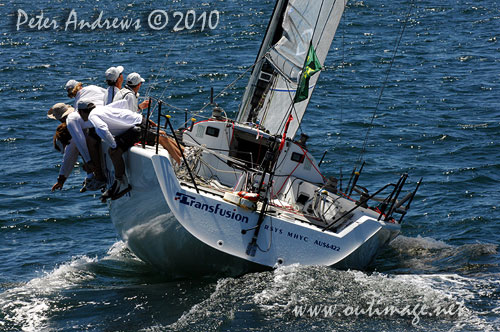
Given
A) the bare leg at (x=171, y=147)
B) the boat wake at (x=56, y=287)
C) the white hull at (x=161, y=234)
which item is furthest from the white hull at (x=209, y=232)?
the boat wake at (x=56, y=287)

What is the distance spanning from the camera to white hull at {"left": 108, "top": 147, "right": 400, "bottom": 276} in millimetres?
9055

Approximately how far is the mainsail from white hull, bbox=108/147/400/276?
2104 mm

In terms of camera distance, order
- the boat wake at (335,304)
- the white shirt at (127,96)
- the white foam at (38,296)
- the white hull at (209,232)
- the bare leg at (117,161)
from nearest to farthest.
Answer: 1. the boat wake at (335,304)
2. the white foam at (38,296)
3. the white hull at (209,232)
4. the bare leg at (117,161)
5. the white shirt at (127,96)

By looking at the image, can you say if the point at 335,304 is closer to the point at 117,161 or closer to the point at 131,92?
the point at 117,161

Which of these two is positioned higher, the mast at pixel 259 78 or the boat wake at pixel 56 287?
the mast at pixel 259 78

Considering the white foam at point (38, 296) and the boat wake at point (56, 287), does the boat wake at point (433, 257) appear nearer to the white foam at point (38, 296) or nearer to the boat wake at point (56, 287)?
the boat wake at point (56, 287)

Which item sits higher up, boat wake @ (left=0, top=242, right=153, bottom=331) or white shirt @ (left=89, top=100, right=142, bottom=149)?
white shirt @ (left=89, top=100, right=142, bottom=149)

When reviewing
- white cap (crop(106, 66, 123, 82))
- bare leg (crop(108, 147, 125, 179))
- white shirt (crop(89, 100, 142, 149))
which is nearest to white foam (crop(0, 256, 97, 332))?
bare leg (crop(108, 147, 125, 179))

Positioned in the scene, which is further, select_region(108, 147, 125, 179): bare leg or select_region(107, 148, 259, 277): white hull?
select_region(108, 147, 125, 179): bare leg

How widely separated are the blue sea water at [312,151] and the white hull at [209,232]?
0.25m

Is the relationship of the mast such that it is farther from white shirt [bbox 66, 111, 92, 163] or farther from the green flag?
white shirt [bbox 66, 111, 92, 163]

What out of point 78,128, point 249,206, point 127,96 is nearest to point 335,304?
point 249,206

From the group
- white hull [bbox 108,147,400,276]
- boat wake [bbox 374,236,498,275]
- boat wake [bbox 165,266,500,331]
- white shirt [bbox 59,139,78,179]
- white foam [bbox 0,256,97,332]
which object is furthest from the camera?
boat wake [bbox 374,236,498,275]

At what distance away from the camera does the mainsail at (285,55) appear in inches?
449
